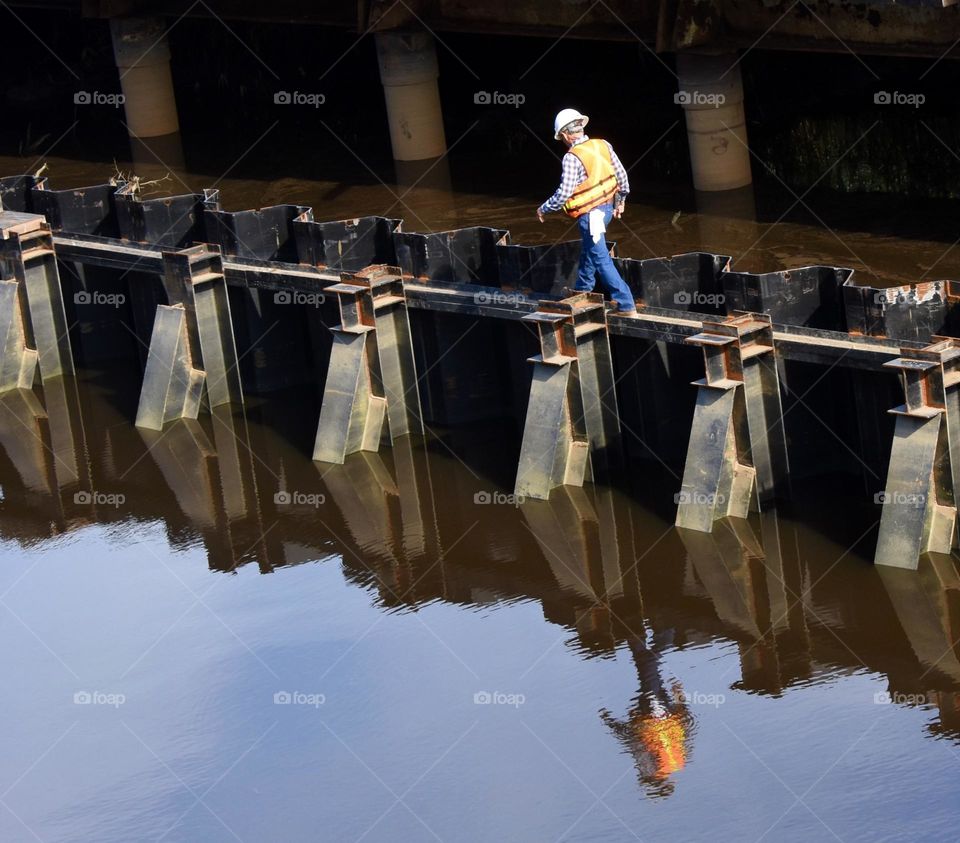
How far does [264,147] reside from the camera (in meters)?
27.6

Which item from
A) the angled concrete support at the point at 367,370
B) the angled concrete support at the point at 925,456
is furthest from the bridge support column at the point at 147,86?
the angled concrete support at the point at 925,456

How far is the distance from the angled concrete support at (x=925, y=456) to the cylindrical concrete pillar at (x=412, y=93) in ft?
40.1

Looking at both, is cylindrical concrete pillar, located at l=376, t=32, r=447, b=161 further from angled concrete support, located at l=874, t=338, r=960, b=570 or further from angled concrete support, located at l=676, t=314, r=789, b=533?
angled concrete support, located at l=874, t=338, r=960, b=570

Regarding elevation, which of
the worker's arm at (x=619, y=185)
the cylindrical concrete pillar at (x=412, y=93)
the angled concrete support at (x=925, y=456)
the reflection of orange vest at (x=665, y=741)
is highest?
the cylindrical concrete pillar at (x=412, y=93)

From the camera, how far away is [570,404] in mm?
16641

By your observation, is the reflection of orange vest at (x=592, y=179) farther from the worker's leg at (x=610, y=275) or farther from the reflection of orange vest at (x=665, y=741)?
the reflection of orange vest at (x=665, y=741)

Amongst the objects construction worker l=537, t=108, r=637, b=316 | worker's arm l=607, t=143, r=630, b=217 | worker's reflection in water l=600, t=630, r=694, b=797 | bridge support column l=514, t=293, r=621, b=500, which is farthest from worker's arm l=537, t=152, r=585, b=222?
worker's reflection in water l=600, t=630, r=694, b=797

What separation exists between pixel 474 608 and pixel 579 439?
2220mm

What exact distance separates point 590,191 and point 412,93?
31.4 feet

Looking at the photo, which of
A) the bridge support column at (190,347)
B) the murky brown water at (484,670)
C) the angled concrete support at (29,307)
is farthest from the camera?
the angled concrete support at (29,307)

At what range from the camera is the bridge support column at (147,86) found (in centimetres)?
2814

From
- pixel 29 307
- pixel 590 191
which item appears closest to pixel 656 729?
pixel 590 191

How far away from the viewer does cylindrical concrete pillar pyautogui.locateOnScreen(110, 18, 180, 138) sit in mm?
28156

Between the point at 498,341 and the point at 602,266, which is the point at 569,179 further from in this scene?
the point at 498,341
